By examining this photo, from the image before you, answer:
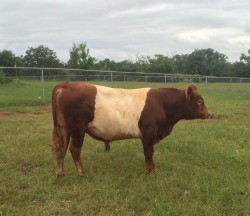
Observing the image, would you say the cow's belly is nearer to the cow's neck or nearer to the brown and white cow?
the brown and white cow

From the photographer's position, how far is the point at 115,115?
19.5ft

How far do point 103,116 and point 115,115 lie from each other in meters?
0.19

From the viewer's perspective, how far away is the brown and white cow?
5.80 meters

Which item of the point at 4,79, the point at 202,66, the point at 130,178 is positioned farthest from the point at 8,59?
the point at 130,178

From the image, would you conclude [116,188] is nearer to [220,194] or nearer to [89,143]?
[220,194]

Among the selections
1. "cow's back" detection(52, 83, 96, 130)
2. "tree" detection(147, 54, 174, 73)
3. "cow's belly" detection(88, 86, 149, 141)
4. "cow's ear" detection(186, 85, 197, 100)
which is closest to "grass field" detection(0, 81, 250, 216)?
"cow's belly" detection(88, 86, 149, 141)

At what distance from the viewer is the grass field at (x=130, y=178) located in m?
4.68

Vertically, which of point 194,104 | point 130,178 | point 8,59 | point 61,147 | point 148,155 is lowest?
point 130,178

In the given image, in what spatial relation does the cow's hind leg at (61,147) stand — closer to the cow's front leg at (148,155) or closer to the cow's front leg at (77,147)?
the cow's front leg at (77,147)

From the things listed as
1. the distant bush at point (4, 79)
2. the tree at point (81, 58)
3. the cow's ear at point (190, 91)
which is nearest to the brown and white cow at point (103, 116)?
the cow's ear at point (190, 91)

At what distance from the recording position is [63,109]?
19.0 ft

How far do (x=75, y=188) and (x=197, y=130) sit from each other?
18.2 feet

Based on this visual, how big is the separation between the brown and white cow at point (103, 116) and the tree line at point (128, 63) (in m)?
33.6

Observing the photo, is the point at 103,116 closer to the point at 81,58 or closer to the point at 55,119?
the point at 55,119
